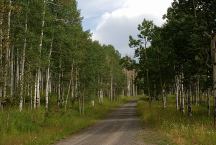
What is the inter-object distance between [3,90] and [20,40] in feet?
37.0

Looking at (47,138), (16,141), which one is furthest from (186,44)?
(16,141)

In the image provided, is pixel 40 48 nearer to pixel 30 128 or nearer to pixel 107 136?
pixel 30 128

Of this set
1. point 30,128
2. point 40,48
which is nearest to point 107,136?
point 30,128

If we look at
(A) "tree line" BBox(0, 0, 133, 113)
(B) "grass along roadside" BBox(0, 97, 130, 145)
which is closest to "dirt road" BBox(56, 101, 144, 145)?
(B) "grass along roadside" BBox(0, 97, 130, 145)

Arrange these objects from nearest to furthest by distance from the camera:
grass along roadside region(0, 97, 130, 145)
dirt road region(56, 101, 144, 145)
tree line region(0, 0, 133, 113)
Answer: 1. dirt road region(56, 101, 144, 145)
2. grass along roadside region(0, 97, 130, 145)
3. tree line region(0, 0, 133, 113)

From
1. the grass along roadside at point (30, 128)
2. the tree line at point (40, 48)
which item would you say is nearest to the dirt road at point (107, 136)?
the grass along roadside at point (30, 128)

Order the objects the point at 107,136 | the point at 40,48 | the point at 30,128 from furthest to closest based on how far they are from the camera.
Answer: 1. the point at 40,48
2. the point at 30,128
3. the point at 107,136

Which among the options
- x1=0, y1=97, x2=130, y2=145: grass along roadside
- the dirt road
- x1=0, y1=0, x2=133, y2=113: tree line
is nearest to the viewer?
the dirt road

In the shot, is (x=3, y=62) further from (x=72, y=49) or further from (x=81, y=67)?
(x=81, y=67)

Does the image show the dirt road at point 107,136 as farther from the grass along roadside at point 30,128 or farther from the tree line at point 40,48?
the tree line at point 40,48

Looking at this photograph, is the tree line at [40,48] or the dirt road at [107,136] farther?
the tree line at [40,48]

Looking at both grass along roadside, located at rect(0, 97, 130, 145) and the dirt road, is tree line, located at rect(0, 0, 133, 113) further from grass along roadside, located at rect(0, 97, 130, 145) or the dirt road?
the dirt road

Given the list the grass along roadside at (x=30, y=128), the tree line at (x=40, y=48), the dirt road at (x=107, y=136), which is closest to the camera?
the dirt road at (x=107, y=136)

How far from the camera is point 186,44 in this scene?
37344mm
